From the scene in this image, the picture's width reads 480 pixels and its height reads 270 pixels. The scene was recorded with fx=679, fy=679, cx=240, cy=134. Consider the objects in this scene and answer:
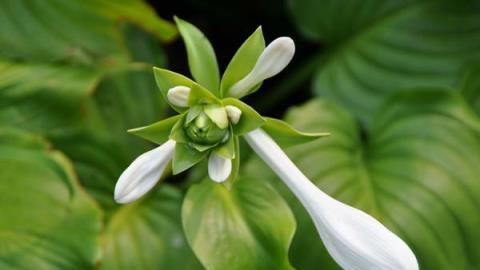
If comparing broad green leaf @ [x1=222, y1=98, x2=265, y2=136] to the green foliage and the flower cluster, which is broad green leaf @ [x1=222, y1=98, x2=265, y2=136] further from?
the green foliage

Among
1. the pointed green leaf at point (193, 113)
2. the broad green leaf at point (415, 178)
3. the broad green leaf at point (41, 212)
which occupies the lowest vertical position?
the broad green leaf at point (41, 212)

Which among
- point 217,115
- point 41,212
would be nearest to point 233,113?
point 217,115

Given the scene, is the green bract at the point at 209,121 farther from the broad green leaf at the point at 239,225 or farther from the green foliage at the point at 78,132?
the green foliage at the point at 78,132

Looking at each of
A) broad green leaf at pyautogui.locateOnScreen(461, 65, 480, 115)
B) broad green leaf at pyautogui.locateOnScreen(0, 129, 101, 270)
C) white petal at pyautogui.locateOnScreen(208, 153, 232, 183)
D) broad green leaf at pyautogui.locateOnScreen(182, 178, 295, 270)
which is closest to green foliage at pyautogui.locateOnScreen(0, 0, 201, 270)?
broad green leaf at pyautogui.locateOnScreen(0, 129, 101, 270)

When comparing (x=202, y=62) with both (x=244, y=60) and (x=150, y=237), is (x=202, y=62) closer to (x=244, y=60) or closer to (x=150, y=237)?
(x=244, y=60)

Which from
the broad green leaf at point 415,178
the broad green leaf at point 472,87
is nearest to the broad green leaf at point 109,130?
the broad green leaf at point 415,178
